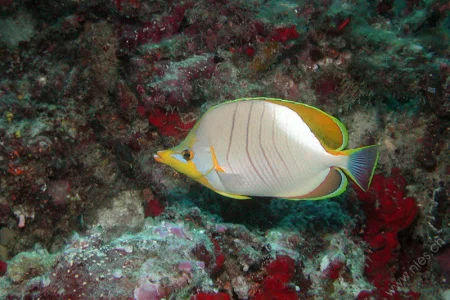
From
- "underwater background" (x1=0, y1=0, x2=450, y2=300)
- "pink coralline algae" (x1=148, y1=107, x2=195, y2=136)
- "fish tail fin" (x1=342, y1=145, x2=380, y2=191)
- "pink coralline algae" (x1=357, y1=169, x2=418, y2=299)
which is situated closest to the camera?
"fish tail fin" (x1=342, y1=145, x2=380, y2=191)

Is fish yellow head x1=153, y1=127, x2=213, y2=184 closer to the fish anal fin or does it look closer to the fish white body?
the fish white body

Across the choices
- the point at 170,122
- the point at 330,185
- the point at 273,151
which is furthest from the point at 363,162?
the point at 170,122

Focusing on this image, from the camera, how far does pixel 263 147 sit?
1.91 metres

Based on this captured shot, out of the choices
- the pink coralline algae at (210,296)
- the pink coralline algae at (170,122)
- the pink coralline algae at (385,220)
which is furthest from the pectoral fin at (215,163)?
the pink coralline algae at (385,220)

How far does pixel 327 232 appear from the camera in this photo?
3.59m

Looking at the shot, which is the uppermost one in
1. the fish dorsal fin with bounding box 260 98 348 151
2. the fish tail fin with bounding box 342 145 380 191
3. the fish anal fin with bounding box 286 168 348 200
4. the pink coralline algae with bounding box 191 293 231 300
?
the fish dorsal fin with bounding box 260 98 348 151

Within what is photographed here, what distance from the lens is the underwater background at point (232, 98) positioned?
3225 millimetres

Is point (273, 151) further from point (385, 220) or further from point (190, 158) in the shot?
point (385, 220)

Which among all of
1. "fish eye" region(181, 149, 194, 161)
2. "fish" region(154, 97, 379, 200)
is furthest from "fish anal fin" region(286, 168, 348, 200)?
"fish eye" region(181, 149, 194, 161)

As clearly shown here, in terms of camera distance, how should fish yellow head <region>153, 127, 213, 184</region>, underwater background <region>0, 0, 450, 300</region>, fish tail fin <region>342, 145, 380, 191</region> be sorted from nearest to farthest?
fish tail fin <region>342, 145, 380, 191</region>
fish yellow head <region>153, 127, 213, 184</region>
underwater background <region>0, 0, 450, 300</region>

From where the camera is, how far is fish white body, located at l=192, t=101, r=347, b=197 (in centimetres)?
189

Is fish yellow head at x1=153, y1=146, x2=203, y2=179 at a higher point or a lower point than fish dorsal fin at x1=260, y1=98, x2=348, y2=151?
lower

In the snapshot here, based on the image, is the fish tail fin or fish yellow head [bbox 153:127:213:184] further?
fish yellow head [bbox 153:127:213:184]

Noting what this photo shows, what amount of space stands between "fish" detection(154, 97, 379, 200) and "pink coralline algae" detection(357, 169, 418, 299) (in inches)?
79.9
